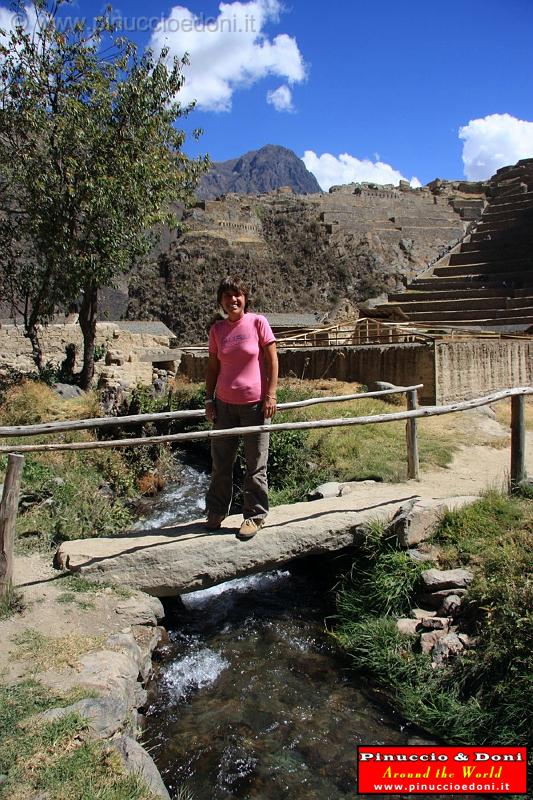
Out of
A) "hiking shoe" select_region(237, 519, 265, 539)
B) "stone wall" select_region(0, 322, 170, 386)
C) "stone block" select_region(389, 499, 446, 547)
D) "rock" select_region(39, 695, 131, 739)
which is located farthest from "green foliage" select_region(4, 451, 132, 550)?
"stone wall" select_region(0, 322, 170, 386)

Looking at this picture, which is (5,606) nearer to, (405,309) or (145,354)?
(145,354)

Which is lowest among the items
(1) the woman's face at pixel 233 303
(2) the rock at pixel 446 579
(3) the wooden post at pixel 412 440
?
(2) the rock at pixel 446 579

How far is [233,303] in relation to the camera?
4.48m

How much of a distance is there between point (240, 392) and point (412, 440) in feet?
8.45

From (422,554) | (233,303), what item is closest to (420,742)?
(422,554)

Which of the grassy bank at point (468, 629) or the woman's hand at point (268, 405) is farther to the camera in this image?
the woman's hand at point (268, 405)

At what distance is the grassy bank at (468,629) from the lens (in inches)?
146

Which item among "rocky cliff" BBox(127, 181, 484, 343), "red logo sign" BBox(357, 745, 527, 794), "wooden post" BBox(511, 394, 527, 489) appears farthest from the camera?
"rocky cliff" BBox(127, 181, 484, 343)

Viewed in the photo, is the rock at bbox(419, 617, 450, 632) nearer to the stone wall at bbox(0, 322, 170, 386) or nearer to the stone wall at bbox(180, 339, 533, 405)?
the stone wall at bbox(180, 339, 533, 405)

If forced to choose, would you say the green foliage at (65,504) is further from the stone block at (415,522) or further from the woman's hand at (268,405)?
the stone block at (415,522)

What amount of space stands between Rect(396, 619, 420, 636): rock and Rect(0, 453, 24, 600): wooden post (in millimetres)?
3032

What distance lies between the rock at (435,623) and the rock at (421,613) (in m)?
0.09

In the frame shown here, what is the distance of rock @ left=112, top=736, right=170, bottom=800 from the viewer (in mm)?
2807

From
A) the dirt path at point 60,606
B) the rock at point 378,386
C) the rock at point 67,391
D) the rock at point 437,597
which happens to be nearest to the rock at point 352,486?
the dirt path at point 60,606
